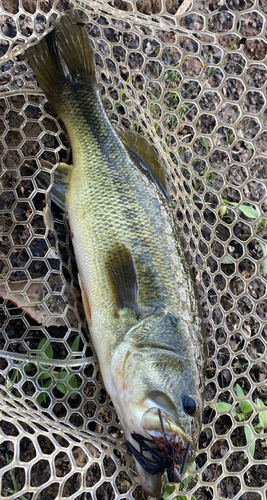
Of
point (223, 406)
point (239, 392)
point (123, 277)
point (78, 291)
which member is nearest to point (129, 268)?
point (123, 277)

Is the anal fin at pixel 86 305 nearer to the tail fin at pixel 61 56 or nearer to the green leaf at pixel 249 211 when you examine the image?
the tail fin at pixel 61 56

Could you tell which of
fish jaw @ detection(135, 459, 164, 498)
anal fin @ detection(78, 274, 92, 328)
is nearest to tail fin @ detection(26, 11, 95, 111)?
anal fin @ detection(78, 274, 92, 328)

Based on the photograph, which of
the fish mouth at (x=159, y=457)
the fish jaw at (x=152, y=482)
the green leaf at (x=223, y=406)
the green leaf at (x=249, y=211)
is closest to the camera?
the fish mouth at (x=159, y=457)

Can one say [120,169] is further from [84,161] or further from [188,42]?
[188,42]

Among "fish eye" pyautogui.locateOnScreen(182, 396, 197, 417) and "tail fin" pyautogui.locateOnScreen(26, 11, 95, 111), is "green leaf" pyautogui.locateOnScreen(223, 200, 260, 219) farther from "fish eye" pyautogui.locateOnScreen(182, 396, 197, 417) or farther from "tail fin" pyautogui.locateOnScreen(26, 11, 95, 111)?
"fish eye" pyautogui.locateOnScreen(182, 396, 197, 417)

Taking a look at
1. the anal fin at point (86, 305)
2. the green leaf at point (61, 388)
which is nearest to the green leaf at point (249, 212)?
the anal fin at point (86, 305)

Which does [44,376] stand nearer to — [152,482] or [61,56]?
[152,482]

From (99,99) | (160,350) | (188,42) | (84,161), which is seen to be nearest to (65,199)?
(84,161)
